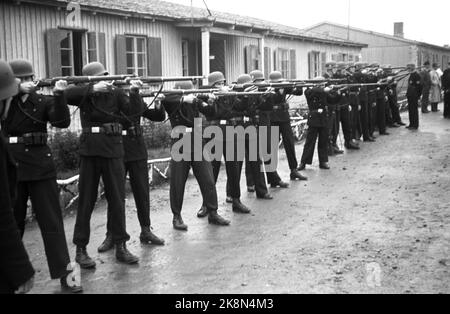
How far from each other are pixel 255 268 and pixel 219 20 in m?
13.1

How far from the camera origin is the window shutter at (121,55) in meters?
15.0

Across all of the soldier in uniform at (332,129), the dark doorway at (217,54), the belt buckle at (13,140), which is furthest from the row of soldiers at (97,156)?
the dark doorway at (217,54)

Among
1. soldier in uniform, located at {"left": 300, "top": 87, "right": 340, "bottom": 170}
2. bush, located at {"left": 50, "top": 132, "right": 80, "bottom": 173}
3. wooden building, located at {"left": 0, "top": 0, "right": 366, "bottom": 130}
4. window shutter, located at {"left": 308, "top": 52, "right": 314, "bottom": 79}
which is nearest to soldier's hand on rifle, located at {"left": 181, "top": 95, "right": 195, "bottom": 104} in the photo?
bush, located at {"left": 50, "top": 132, "right": 80, "bottom": 173}

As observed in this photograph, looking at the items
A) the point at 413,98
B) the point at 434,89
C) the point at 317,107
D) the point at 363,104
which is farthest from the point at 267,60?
the point at 317,107

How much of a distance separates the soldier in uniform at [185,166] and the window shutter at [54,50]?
19.3 feet

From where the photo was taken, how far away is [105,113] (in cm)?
640

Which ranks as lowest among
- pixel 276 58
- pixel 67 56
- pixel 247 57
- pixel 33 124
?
pixel 33 124

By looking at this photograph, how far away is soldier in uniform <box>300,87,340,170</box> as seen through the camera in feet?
Result: 40.5

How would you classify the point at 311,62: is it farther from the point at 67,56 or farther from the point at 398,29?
the point at 398,29

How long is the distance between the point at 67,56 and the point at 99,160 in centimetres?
800

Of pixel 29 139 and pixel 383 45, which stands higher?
pixel 383 45

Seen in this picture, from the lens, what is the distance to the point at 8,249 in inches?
122
